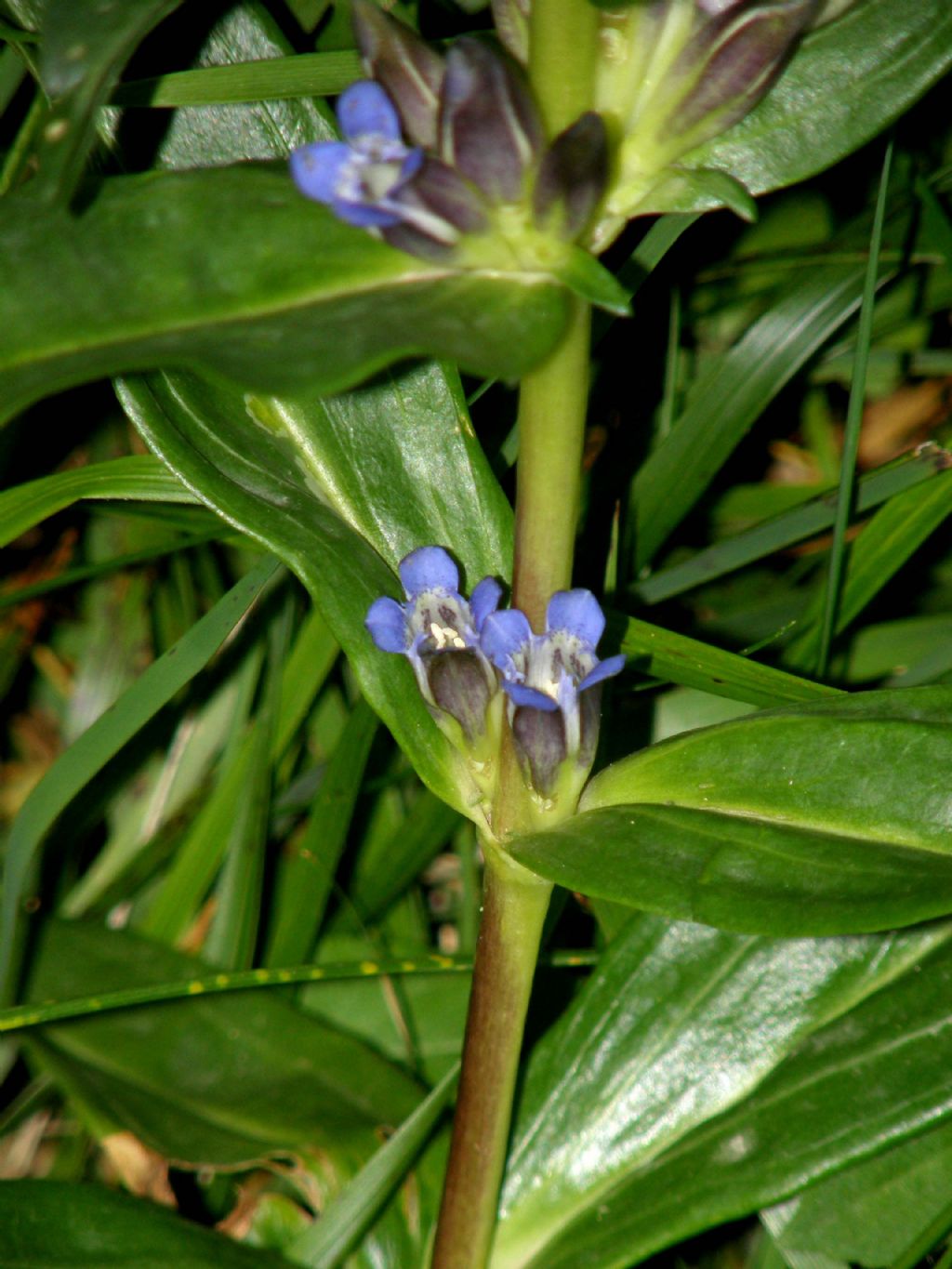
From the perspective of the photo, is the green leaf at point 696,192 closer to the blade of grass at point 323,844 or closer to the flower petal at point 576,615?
the flower petal at point 576,615

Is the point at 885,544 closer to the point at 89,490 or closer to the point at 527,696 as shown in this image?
the point at 527,696

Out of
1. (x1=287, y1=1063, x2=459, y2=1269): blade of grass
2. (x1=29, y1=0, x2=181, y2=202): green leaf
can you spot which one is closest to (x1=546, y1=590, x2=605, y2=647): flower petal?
(x1=29, y1=0, x2=181, y2=202): green leaf

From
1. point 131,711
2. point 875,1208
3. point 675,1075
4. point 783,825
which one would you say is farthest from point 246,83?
point 875,1208

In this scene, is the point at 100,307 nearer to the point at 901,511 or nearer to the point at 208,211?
the point at 208,211

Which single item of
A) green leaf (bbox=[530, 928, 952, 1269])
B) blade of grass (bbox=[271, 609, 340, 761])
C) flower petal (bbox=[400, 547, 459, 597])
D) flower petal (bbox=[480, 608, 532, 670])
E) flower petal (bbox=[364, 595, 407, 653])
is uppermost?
blade of grass (bbox=[271, 609, 340, 761])

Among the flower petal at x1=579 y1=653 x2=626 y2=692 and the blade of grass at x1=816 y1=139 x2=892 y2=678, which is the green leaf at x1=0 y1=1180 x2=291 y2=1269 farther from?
the blade of grass at x1=816 y1=139 x2=892 y2=678

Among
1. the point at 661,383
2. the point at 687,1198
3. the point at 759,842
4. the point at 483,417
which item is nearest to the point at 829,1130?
the point at 687,1198
